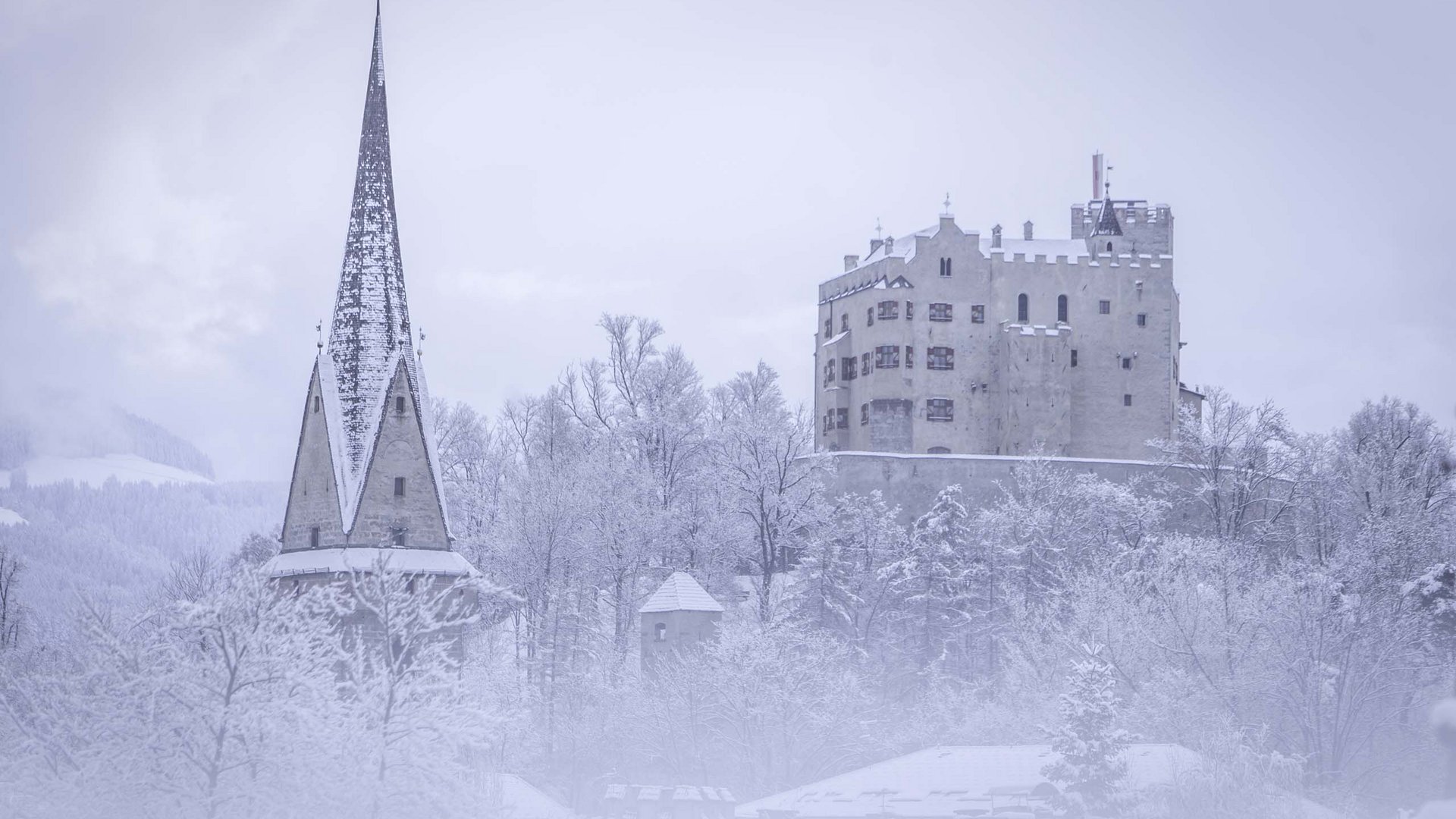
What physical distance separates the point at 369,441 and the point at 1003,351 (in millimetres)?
37756

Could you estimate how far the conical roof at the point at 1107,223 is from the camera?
80.1m

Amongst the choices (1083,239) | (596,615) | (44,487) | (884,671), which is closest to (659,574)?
(596,615)

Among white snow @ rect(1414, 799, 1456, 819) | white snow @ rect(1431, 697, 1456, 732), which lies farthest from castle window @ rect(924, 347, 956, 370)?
white snow @ rect(1431, 697, 1456, 732)

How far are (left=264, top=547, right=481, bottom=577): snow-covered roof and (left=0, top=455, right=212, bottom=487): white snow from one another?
68.8 feet

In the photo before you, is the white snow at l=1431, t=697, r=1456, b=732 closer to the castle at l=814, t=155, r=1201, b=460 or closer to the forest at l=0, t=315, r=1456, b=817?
the forest at l=0, t=315, r=1456, b=817

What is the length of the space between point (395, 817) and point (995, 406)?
157 ft

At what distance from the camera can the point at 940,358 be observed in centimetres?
7588

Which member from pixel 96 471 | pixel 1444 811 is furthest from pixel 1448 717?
pixel 96 471

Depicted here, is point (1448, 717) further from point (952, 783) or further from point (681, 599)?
point (681, 599)

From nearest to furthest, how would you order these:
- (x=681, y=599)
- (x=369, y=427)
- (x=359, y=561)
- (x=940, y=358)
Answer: (x=359, y=561) → (x=369, y=427) → (x=681, y=599) → (x=940, y=358)

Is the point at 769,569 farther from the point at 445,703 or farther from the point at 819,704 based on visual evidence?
the point at 445,703

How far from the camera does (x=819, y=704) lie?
2195 inches

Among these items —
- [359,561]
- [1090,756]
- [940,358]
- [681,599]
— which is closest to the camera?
[359,561]

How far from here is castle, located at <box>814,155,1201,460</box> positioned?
7506 centimetres
